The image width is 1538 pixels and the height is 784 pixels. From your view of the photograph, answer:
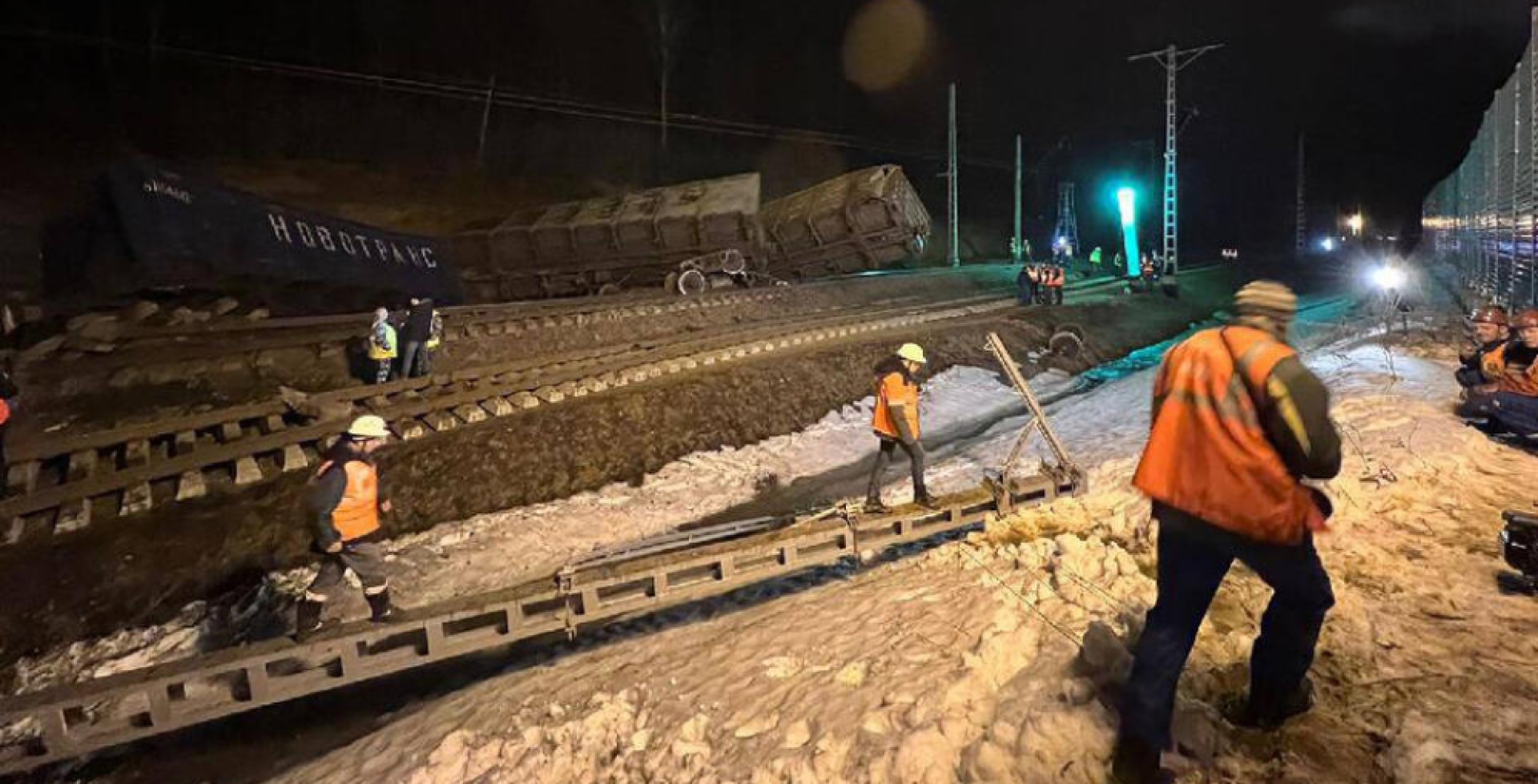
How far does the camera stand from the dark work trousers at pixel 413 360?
11.5 m

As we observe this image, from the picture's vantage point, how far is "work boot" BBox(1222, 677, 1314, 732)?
3.13m

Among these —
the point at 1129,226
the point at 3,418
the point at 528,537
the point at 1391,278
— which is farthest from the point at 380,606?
the point at 1129,226

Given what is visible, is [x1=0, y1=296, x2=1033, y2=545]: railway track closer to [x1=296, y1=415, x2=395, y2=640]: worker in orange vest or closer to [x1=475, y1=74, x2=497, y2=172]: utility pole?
[x1=296, y1=415, x2=395, y2=640]: worker in orange vest

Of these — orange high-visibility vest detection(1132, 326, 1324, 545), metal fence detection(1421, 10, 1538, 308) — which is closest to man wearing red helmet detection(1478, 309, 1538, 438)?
metal fence detection(1421, 10, 1538, 308)

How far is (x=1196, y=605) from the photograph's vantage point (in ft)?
9.55

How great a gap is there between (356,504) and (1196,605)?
17.4ft

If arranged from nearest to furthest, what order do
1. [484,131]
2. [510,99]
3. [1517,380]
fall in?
[1517,380]
[484,131]
[510,99]

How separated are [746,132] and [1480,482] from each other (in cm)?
4342

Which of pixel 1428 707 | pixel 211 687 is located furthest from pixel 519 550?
pixel 1428 707

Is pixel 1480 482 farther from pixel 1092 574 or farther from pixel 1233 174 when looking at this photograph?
pixel 1233 174

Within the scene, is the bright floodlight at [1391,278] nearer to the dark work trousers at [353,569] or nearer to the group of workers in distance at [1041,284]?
the group of workers in distance at [1041,284]

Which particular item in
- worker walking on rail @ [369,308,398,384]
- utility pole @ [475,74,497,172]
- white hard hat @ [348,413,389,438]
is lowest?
white hard hat @ [348,413,389,438]

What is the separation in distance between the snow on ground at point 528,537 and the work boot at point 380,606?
1.34ft

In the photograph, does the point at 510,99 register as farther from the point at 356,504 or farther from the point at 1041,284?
the point at 356,504
